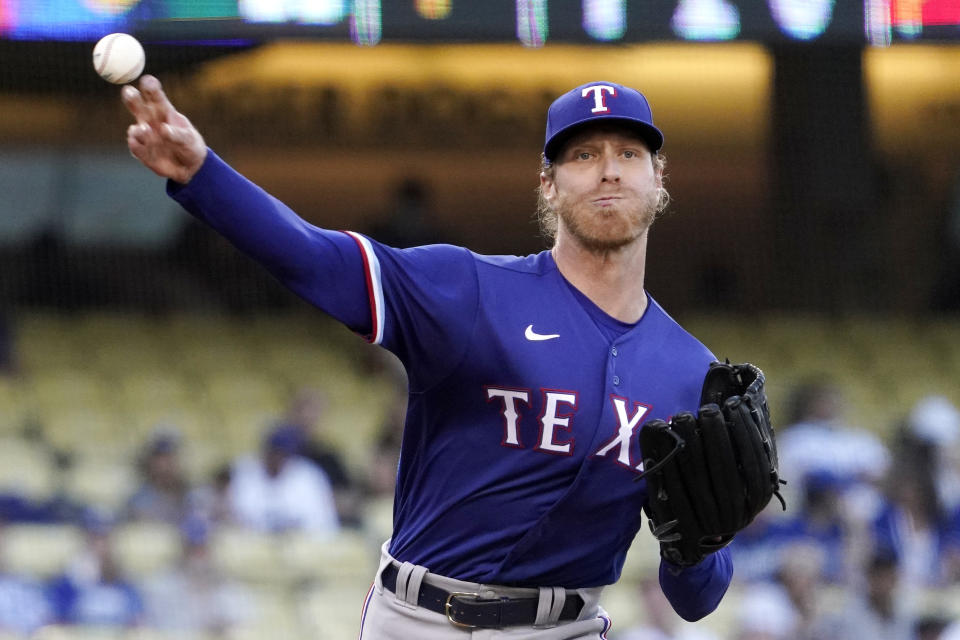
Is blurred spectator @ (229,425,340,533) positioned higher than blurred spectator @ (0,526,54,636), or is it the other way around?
blurred spectator @ (229,425,340,533)

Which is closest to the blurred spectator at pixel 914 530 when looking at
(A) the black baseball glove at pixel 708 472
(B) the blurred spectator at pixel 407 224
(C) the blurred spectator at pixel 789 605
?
(C) the blurred spectator at pixel 789 605

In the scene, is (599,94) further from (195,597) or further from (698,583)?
(195,597)

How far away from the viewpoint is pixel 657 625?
5438mm

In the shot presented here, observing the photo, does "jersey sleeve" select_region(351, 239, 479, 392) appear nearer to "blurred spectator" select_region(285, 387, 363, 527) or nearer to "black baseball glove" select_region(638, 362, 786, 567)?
"black baseball glove" select_region(638, 362, 786, 567)

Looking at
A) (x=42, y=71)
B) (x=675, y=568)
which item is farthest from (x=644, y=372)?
(x=42, y=71)

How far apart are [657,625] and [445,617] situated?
11.0 feet

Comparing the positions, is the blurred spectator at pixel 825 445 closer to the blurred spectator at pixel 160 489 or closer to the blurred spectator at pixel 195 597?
the blurred spectator at pixel 195 597

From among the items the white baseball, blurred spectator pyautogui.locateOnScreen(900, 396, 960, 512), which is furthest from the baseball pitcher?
blurred spectator pyautogui.locateOnScreen(900, 396, 960, 512)

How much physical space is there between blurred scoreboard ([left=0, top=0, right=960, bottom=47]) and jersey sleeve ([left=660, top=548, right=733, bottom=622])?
307 centimetres

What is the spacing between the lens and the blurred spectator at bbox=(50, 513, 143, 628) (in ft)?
17.6

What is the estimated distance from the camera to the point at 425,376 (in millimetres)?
2193

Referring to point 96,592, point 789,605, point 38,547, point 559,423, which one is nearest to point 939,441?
point 789,605

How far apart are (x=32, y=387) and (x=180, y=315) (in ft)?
3.26

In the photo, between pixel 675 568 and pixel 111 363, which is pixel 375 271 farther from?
pixel 111 363
